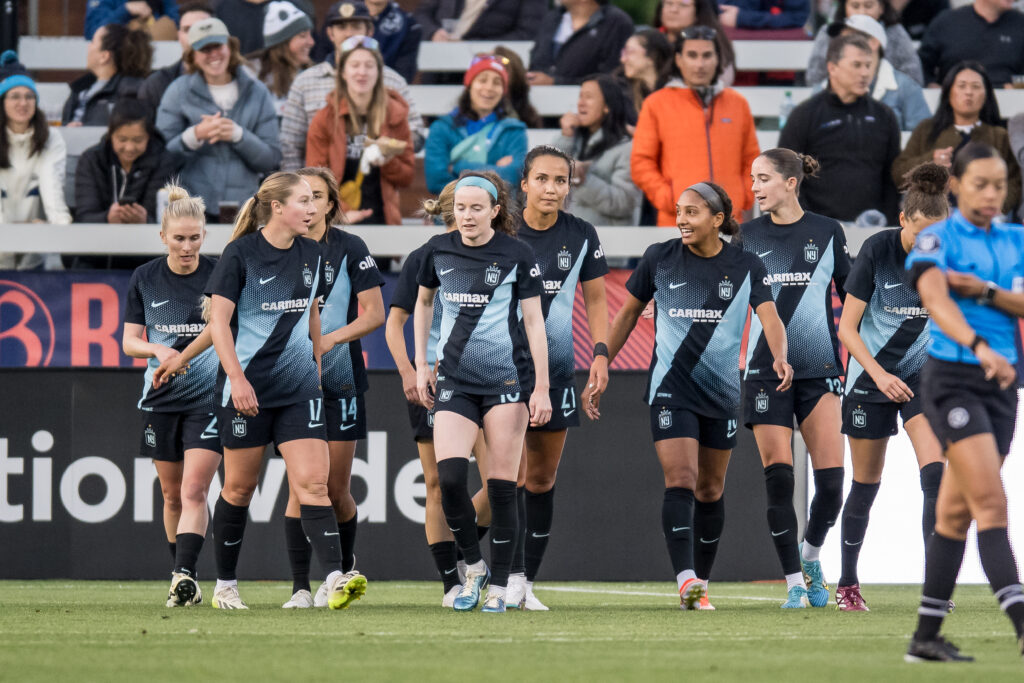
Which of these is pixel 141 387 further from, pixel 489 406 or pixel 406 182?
pixel 489 406

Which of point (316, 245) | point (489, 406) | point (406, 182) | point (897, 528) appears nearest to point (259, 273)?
point (316, 245)

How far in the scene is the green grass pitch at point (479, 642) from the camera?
203 inches

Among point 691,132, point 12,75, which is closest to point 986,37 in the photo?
point 691,132

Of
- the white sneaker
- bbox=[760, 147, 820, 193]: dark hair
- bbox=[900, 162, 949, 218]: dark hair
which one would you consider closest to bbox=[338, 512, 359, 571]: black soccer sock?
the white sneaker

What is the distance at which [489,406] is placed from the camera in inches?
301

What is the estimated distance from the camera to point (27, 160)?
1223 centimetres

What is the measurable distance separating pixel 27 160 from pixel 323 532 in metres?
5.71

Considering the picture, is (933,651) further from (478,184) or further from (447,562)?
(447,562)

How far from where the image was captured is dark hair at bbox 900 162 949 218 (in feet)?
26.9

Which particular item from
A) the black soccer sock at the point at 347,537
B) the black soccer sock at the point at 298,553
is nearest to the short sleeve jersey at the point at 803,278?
the black soccer sock at the point at 347,537

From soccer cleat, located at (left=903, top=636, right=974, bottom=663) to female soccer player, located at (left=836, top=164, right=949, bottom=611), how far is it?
2.73 meters

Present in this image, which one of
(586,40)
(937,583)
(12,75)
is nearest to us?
(937,583)

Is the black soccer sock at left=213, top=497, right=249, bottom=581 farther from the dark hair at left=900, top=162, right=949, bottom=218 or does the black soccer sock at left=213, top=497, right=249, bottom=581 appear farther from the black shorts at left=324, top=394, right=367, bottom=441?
the dark hair at left=900, top=162, right=949, bottom=218

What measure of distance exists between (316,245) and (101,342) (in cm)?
381
